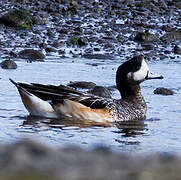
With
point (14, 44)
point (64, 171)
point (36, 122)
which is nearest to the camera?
point (64, 171)

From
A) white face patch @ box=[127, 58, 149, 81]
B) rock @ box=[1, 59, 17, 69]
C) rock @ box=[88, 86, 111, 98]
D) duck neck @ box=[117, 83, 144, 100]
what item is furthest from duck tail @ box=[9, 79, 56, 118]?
rock @ box=[1, 59, 17, 69]

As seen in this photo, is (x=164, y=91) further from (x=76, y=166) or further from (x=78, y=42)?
(x=76, y=166)

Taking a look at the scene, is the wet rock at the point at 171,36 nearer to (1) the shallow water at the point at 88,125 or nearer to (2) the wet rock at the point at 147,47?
(2) the wet rock at the point at 147,47

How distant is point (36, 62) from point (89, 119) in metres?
4.42

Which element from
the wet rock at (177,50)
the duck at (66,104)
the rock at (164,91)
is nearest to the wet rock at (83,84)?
the rock at (164,91)

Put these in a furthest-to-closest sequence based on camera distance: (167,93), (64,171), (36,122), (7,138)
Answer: (167,93) → (36,122) → (7,138) → (64,171)

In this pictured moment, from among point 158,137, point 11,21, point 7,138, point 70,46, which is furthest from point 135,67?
point 11,21

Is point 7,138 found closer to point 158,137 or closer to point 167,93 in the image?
point 158,137

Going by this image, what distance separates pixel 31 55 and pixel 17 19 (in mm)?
3161

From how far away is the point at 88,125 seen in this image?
30.7ft

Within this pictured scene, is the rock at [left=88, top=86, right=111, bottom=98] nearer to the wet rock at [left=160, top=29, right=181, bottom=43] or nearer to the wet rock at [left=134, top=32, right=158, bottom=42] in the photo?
the wet rock at [left=134, top=32, right=158, bottom=42]

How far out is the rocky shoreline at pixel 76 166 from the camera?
2277 millimetres

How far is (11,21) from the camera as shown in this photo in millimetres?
17047

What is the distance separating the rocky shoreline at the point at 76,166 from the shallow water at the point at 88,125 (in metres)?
4.08
